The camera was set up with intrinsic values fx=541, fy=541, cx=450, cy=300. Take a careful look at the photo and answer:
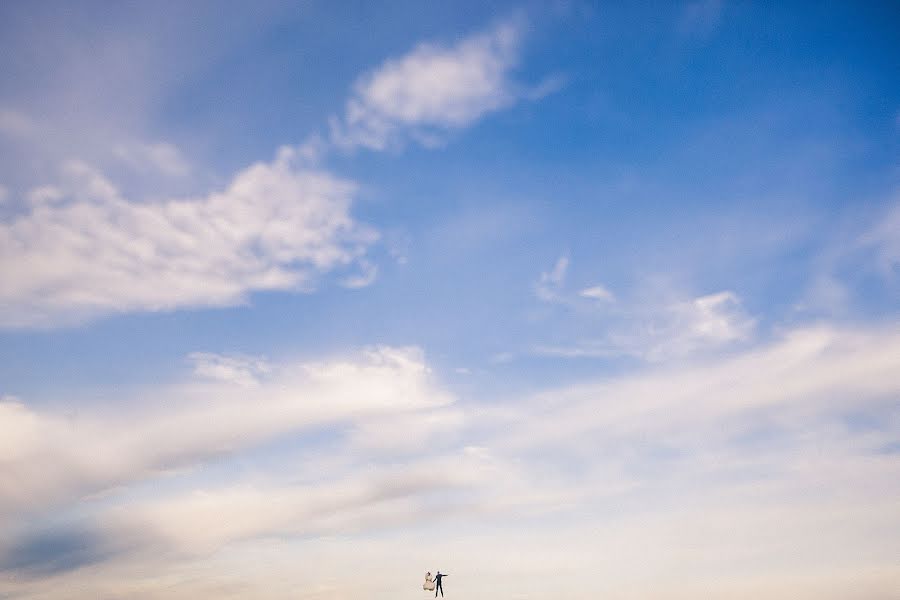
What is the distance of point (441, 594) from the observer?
176125 millimetres
